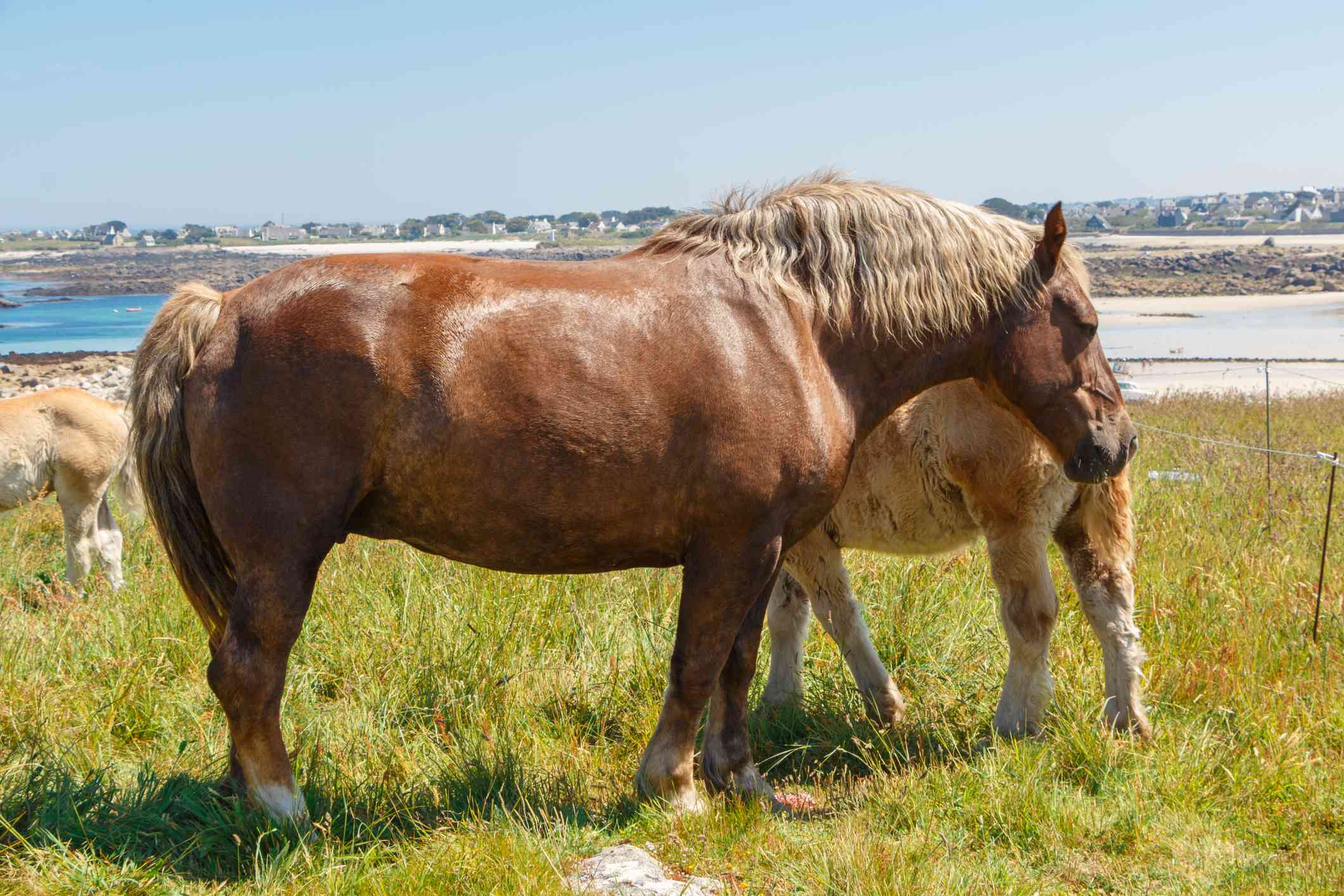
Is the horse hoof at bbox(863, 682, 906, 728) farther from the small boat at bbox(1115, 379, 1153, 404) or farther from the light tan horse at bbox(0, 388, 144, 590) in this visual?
the small boat at bbox(1115, 379, 1153, 404)

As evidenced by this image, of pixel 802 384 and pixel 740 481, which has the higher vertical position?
pixel 802 384

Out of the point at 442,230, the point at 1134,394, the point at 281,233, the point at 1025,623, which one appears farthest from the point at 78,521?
the point at 281,233

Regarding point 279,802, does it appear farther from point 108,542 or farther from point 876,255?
point 108,542

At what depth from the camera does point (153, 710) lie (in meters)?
4.23

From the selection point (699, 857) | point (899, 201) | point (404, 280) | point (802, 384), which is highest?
point (899, 201)

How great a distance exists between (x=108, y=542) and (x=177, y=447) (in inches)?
210

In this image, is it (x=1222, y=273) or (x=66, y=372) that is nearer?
(x=66, y=372)

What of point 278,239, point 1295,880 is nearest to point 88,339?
point 1295,880

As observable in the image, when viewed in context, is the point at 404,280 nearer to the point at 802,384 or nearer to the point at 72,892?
the point at 802,384

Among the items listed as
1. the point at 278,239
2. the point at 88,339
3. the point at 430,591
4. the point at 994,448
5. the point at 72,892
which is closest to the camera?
the point at 72,892

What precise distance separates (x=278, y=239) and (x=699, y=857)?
11118cm

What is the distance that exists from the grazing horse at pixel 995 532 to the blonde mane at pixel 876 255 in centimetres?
60

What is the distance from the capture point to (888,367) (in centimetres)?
359

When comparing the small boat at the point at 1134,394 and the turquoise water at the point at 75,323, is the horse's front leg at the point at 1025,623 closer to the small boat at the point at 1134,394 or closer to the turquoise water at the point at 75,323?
the small boat at the point at 1134,394
